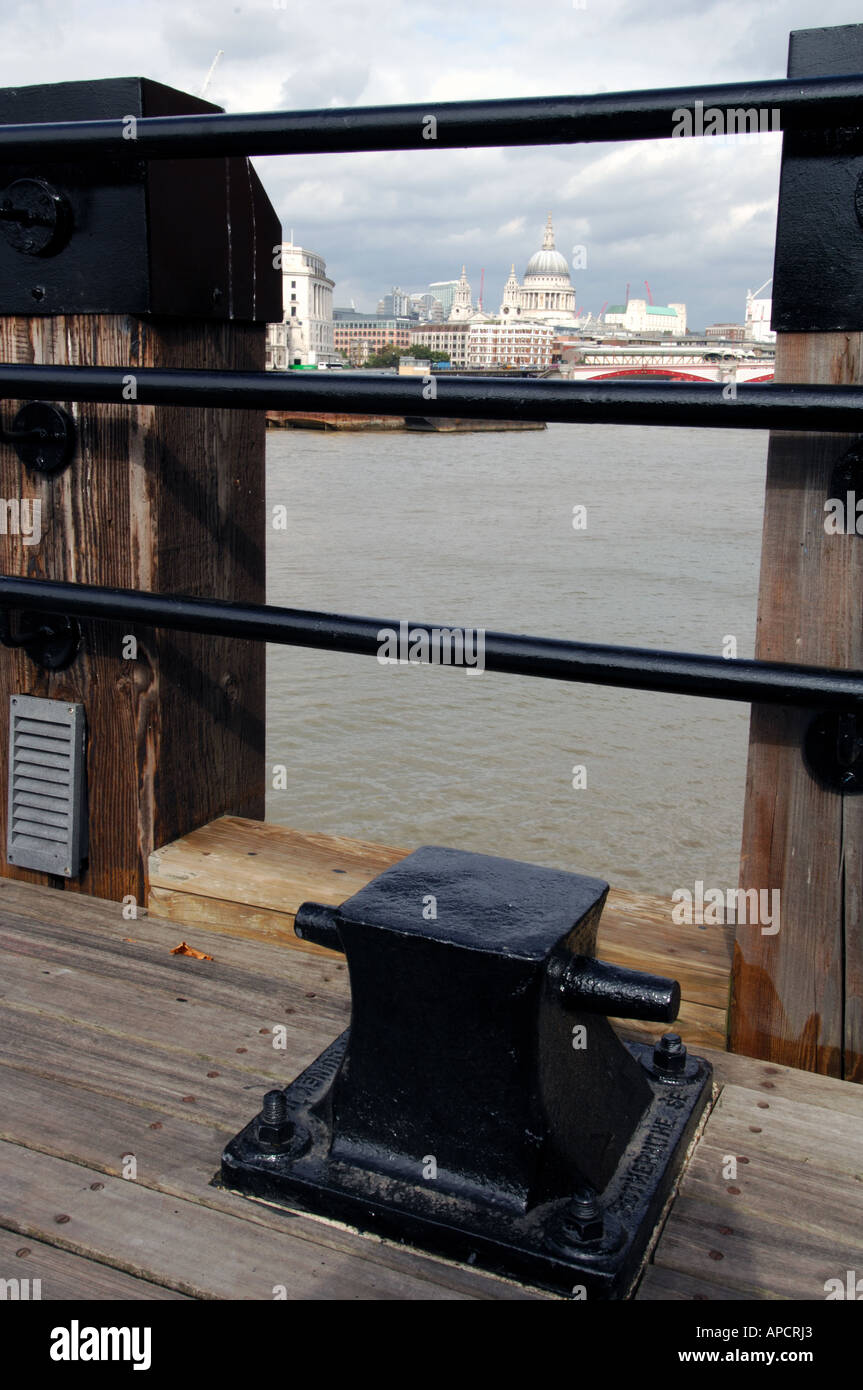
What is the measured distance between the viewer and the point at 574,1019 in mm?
1359

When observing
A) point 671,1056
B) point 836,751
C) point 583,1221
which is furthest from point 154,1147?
point 836,751

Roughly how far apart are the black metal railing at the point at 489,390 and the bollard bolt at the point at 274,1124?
56cm

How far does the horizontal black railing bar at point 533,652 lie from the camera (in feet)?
4.58

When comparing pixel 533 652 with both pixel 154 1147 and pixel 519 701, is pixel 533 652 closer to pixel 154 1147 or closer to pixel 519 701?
pixel 154 1147

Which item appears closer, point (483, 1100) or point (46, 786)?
point (483, 1100)

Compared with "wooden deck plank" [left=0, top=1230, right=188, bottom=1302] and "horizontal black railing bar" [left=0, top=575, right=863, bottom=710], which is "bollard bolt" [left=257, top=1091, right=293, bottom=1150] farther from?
"horizontal black railing bar" [left=0, top=575, right=863, bottom=710]

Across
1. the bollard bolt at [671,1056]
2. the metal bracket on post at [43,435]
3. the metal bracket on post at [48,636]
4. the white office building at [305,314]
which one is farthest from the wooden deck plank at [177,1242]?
the white office building at [305,314]

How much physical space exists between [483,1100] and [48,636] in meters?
1.17

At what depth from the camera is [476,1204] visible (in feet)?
4.30

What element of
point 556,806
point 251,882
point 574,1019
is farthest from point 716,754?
point 574,1019

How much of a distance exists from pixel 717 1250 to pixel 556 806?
15.6 feet

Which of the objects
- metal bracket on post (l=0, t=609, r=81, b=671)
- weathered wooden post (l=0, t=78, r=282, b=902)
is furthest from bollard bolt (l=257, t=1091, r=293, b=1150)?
metal bracket on post (l=0, t=609, r=81, b=671)

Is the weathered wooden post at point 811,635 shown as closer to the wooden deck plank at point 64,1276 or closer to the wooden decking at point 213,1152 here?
the wooden decking at point 213,1152

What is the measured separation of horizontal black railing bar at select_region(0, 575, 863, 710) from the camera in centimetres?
140
